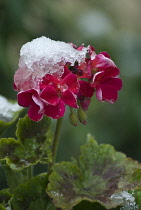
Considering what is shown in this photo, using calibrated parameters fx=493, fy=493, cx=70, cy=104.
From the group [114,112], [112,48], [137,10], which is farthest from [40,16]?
[137,10]

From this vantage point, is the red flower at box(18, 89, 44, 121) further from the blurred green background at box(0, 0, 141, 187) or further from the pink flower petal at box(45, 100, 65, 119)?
the blurred green background at box(0, 0, 141, 187)

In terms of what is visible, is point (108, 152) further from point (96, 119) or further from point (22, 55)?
point (96, 119)

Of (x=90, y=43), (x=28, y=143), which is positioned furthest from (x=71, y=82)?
(x=90, y=43)

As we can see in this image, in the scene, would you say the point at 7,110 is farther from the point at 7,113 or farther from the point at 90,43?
the point at 90,43

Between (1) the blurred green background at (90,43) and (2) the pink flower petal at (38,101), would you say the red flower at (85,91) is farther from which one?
(1) the blurred green background at (90,43)

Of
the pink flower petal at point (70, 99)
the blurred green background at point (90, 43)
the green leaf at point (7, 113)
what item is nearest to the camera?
the pink flower petal at point (70, 99)

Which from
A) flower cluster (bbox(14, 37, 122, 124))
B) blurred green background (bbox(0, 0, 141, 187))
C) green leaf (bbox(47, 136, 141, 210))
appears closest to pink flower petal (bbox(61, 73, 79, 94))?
flower cluster (bbox(14, 37, 122, 124))

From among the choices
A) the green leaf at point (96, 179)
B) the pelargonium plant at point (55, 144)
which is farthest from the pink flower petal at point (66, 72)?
Result: the green leaf at point (96, 179)
